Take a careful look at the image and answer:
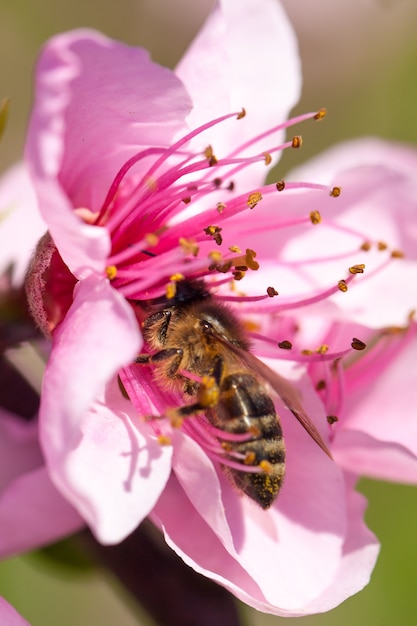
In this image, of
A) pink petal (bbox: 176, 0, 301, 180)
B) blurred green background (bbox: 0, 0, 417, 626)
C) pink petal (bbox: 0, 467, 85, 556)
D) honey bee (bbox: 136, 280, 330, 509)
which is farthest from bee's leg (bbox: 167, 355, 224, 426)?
blurred green background (bbox: 0, 0, 417, 626)

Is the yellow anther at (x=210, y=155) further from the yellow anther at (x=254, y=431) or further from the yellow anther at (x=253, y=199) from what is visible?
the yellow anther at (x=254, y=431)

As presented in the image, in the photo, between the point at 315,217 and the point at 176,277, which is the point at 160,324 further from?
the point at 315,217

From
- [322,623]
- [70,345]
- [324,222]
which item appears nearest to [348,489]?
[324,222]

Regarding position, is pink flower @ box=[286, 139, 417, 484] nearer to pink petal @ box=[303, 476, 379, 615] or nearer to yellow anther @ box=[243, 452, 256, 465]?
pink petal @ box=[303, 476, 379, 615]

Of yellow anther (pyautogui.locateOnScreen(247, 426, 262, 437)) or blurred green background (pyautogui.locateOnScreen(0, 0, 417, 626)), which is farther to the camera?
blurred green background (pyautogui.locateOnScreen(0, 0, 417, 626))

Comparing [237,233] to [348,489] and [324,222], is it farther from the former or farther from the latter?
[348,489]

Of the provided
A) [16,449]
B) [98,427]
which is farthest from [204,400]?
[16,449]
